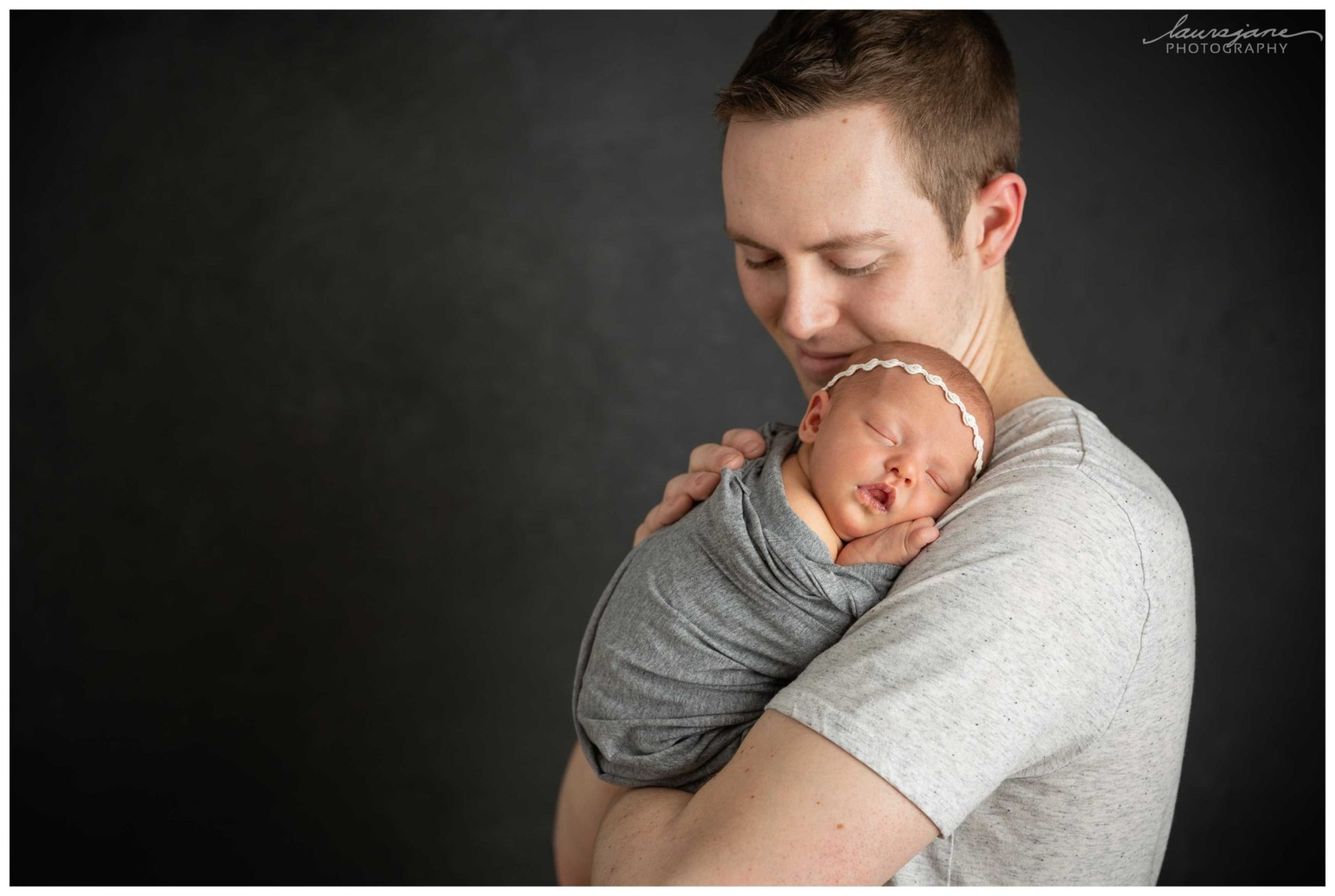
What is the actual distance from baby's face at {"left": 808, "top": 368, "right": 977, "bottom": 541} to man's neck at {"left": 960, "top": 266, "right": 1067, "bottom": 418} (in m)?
0.23

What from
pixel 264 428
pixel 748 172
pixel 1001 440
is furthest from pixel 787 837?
pixel 264 428

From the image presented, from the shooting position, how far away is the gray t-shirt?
109 centimetres

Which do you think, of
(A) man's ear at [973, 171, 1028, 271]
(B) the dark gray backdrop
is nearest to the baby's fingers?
(A) man's ear at [973, 171, 1028, 271]

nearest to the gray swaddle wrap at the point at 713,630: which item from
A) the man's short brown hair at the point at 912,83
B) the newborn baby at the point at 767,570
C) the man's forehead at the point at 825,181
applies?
the newborn baby at the point at 767,570

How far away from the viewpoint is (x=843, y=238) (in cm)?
148

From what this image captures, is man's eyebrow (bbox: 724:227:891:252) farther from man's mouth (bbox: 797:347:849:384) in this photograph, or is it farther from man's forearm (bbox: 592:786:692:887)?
man's forearm (bbox: 592:786:692:887)

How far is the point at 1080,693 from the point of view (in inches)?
46.3

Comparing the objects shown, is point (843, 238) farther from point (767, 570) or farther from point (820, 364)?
point (767, 570)

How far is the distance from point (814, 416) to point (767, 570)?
33 centimetres

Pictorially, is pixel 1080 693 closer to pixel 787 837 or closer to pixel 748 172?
pixel 787 837

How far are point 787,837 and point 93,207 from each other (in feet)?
9.73

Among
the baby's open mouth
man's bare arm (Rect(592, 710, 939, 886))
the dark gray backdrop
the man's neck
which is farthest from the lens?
the dark gray backdrop

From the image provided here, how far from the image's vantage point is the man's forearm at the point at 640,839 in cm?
117

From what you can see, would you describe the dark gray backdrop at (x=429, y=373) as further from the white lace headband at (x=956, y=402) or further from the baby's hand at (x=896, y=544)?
the baby's hand at (x=896, y=544)
